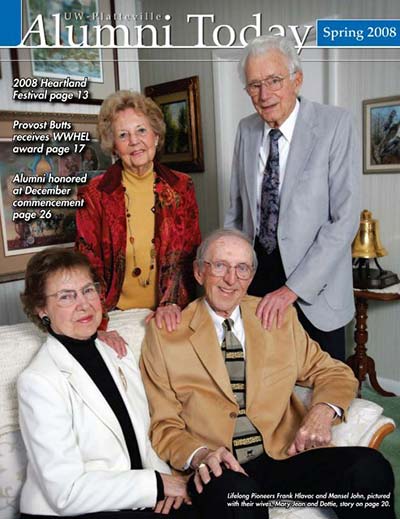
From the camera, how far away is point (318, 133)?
4.83ft

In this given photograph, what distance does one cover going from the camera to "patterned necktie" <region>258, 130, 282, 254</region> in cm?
152

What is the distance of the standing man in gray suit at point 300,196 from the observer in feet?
4.70

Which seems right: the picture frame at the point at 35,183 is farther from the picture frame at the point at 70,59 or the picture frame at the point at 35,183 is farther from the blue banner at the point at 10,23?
the blue banner at the point at 10,23

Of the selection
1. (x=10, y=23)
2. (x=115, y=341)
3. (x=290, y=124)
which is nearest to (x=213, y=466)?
(x=115, y=341)

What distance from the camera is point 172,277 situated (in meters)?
1.52

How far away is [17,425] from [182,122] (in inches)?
60.3

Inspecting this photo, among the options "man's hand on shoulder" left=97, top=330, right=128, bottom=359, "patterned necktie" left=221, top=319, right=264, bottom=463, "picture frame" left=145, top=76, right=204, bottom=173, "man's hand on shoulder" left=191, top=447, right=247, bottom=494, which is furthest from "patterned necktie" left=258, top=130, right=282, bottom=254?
"man's hand on shoulder" left=191, top=447, right=247, bottom=494

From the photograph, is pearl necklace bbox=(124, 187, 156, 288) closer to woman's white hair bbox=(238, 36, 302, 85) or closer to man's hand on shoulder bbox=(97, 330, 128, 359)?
man's hand on shoulder bbox=(97, 330, 128, 359)

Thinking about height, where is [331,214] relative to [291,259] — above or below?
above

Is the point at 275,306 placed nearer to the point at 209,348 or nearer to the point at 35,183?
the point at 209,348

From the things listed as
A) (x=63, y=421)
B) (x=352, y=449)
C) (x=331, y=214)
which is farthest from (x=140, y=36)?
(x=352, y=449)

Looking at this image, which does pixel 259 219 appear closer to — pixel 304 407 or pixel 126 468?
pixel 304 407

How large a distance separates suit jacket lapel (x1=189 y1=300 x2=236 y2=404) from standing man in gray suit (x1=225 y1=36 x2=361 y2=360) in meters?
0.15

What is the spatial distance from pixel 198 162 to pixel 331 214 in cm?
107
